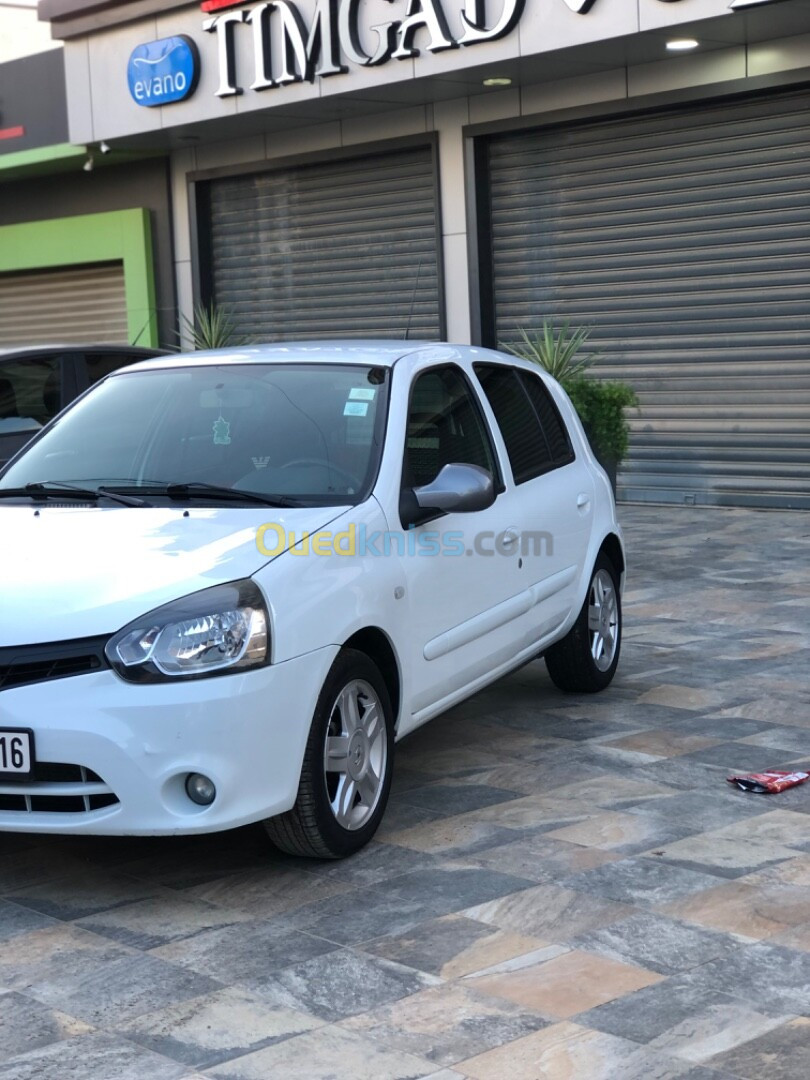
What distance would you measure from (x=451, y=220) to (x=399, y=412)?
1038 cm

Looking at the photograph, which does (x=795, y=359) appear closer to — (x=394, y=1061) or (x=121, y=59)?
(x=121, y=59)

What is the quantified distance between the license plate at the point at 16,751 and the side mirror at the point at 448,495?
1480mm

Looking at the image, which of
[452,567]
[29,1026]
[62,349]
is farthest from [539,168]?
[29,1026]

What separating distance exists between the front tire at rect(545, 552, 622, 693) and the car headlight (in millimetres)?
2659

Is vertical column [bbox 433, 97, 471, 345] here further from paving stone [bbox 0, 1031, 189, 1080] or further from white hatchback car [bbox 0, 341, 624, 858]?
paving stone [bbox 0, 1031, 189, 1080]

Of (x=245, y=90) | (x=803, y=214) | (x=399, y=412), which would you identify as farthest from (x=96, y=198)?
(x=399, y=412)

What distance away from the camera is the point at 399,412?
5.19m

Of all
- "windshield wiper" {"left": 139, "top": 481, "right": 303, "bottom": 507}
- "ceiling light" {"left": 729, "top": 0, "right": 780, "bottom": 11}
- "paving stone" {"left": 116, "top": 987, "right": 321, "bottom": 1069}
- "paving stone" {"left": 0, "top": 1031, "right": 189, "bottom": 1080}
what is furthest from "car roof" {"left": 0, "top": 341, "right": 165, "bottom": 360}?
"paving stone" {"left": 0, "top": 1031, "right": 189, "bottom": 1080}

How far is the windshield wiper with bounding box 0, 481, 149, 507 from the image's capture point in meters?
5.01

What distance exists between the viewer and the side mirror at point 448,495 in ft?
16.3

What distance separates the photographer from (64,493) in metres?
5.20

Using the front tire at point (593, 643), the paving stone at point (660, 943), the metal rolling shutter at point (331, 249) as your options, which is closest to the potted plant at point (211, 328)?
the metal rolling shutter at point (331, 249)

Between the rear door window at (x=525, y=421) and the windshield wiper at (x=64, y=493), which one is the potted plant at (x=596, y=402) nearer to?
the rear door window at (x=525, y=421)

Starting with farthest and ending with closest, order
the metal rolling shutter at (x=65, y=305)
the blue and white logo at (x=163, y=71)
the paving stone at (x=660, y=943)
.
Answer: the metal rolling shutter at (x=65, y=305), the blue and white logo at (x=163, y=71), the paving stone at (x=660, y=943)
